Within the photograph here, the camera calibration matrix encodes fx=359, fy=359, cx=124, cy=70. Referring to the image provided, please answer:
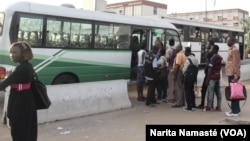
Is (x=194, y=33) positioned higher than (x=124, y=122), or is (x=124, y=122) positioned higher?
(x=194, y=33)

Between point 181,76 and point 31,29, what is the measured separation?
4.55m

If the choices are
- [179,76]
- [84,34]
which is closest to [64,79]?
[84,34]

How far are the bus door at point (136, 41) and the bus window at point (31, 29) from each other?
4178 mm

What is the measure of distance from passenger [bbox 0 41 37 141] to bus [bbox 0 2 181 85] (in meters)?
5.42

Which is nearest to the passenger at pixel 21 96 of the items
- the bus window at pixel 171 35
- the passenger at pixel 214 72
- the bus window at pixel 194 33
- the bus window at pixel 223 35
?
the passenger at pixel 214 72

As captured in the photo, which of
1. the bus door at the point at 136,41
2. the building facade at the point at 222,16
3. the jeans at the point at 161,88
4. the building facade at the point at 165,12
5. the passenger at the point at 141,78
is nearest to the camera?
the jeans at the point at 161,88

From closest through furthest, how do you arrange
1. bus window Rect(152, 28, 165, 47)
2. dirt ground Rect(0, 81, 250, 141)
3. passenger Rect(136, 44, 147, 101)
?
dirt ground Rect(0, 81, 250, 141) → passenger Rect(136, 44, 147, 101) → bus window Rect(152, 28, 165, 47)

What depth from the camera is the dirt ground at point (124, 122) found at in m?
6.99

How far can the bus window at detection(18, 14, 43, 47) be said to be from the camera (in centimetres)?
1019

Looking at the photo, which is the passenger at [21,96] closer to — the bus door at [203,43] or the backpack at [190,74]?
the backpack at [190,74]

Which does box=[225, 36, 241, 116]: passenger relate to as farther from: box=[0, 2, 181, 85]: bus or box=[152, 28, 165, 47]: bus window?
box=[152, 28, 165, 47]: bus window

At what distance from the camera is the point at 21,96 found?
462 centimetres

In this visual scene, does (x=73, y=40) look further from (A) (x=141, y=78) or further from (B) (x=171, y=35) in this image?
(B) (x=171, y=35)

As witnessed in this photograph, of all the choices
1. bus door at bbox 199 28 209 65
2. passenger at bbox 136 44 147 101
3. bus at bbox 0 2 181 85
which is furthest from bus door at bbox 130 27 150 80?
bus door at bbox 199 28 209 65
